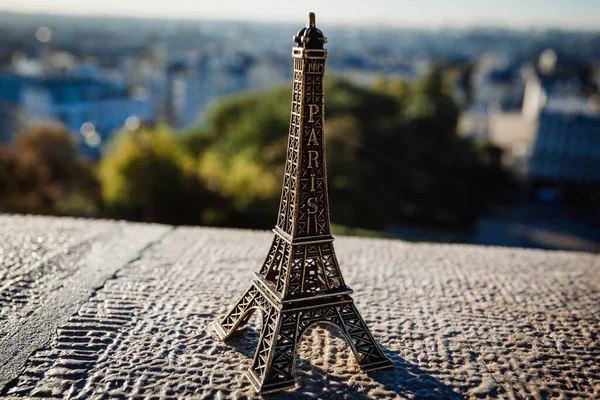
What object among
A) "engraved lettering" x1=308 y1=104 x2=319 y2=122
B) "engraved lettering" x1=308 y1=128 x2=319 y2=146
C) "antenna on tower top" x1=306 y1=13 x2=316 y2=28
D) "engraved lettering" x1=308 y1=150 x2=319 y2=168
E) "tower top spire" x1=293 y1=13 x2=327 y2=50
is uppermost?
"antenna on tower top" x1=306 y1=13 x2=316 y2=28

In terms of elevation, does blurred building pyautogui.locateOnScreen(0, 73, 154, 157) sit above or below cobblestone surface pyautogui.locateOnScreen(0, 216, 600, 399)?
above

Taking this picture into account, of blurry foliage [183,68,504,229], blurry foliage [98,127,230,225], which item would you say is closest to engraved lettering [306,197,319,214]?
blurry foliage [183,68,504,229]

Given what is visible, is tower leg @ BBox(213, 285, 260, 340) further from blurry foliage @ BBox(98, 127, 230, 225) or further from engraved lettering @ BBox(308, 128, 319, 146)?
blurry foliage @ BBox(98, 127, 230, 225)

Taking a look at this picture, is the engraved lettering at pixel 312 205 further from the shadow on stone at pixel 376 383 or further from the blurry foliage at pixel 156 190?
the blurry foliage at pixel 156 190

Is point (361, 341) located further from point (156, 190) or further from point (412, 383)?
point (156, 190)

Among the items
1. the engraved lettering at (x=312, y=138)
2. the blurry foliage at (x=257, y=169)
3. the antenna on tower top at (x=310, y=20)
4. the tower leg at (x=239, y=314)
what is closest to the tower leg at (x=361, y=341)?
the tower leg at (x=239, y=314)
